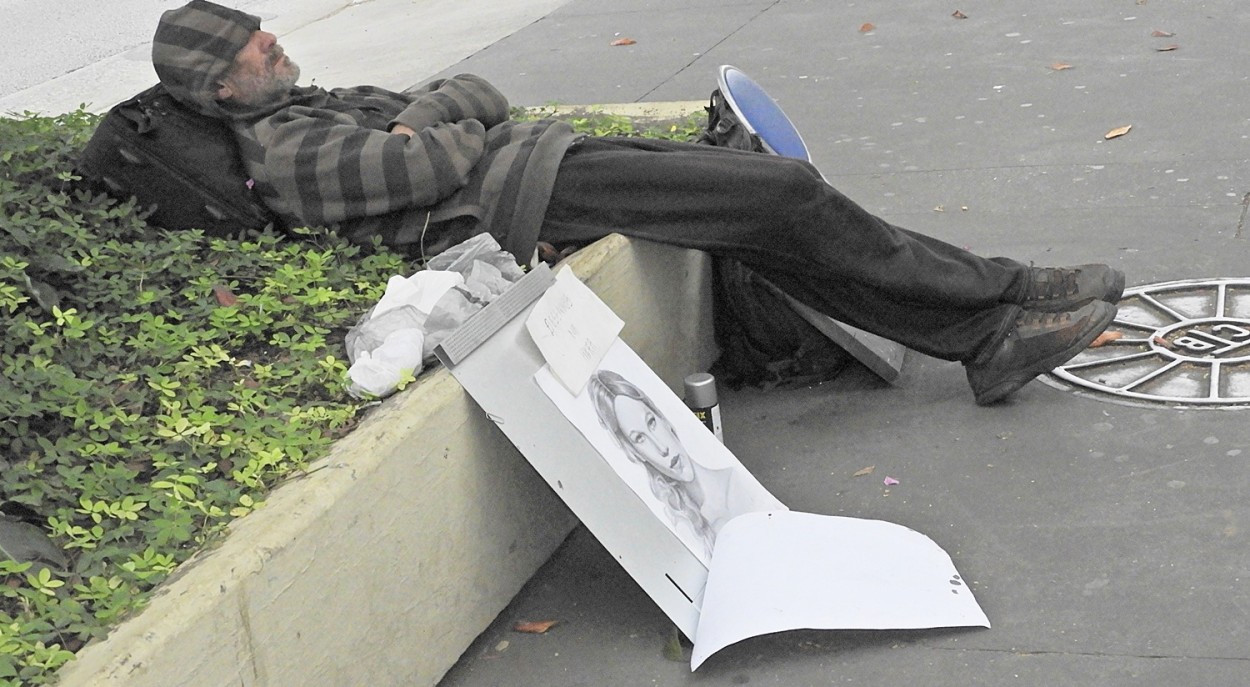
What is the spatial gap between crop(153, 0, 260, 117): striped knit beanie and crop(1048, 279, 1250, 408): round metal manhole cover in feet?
8.41

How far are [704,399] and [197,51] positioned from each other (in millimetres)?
1680

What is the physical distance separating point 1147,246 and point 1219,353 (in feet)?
2.92

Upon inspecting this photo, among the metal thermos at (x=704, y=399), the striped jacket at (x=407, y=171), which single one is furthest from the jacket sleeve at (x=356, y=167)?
the metal thermos at (x=704, y=399)

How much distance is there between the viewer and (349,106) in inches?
161

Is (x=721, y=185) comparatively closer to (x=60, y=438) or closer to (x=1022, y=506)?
(x=1022, y=506)

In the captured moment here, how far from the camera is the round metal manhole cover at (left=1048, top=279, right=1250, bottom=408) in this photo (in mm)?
3904

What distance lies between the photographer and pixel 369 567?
2754mm

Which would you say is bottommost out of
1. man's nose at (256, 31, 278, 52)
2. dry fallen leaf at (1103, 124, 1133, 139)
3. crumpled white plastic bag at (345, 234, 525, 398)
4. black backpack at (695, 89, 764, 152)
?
dry fallen leaf at (1103, 124, 1133, 139)

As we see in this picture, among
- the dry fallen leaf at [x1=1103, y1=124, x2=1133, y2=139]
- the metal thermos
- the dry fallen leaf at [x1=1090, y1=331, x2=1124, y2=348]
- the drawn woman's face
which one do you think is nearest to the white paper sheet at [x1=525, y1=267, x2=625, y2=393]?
the drawn woman's face

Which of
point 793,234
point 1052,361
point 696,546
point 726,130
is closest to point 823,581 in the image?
point 696,546

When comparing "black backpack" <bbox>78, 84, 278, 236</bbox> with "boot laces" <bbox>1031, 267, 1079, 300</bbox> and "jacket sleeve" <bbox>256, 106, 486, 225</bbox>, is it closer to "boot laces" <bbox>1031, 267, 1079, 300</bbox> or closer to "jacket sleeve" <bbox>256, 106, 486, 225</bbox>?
"jacket sleeve" <bbox>256, 106, 486, 225</bbox>

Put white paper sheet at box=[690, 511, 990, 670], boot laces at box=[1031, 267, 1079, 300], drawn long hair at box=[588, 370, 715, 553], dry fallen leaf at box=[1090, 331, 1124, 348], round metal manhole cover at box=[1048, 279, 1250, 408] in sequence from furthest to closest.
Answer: dry fallen leaf at box=[1090, 331, 1124, 348] < boot laces at box=[1031, 267, 1079, 300] < round metal manhole cover at box=[1048, 279, 1250, 408] < drawn long hair at box=[588, 370, 715, 553] < white paper sheet at box=[690, 511, 990, 670]

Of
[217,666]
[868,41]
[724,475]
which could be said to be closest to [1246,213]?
[724,475]

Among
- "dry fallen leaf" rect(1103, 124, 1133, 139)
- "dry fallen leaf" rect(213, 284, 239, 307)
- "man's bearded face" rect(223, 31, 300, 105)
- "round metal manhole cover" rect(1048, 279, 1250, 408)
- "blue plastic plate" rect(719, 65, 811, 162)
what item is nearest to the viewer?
"dry fallen leaf" rect(213, 284, 239, 307)
